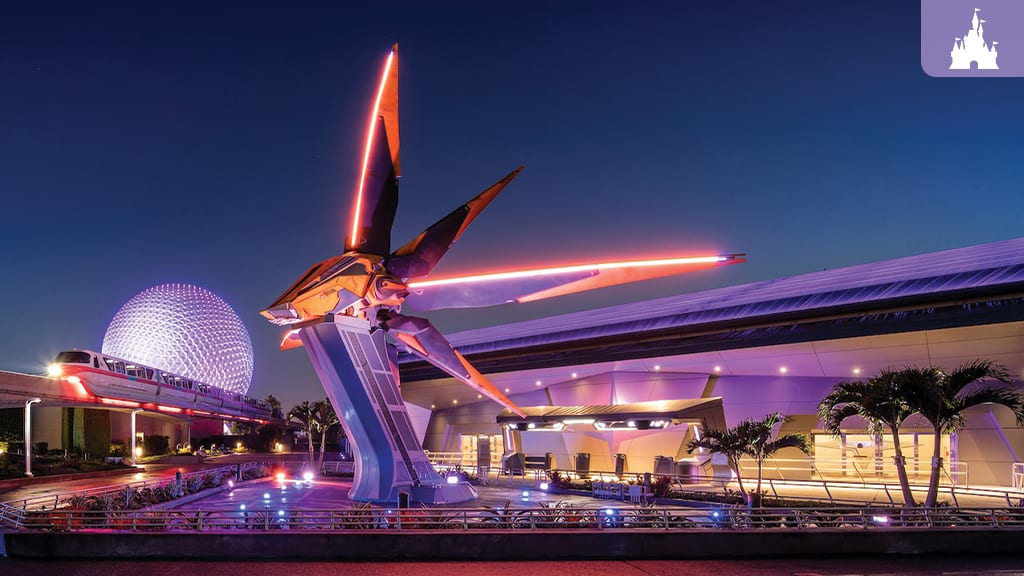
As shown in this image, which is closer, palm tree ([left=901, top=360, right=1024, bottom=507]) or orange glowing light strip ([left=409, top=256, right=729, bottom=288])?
palm tree ([left=901, top=360, right=1024, bottom=507])

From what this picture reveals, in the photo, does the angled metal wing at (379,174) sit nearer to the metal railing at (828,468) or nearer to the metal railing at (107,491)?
the metal railing at (107,491)

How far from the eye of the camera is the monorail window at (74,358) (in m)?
47.6

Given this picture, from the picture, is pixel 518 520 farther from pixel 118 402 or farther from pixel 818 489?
pixel 118 402

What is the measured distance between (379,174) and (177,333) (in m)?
60.0

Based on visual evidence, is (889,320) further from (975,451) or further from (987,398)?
(987,398)

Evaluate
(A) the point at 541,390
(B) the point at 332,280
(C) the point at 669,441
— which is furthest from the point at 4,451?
(C) the point at 669,441

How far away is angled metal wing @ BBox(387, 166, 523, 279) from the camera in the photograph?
23.7 meters

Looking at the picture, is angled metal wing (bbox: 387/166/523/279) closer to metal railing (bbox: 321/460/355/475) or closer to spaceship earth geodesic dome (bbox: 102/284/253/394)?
metal railing (bbox: 321/460/355/475)

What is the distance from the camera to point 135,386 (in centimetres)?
5494

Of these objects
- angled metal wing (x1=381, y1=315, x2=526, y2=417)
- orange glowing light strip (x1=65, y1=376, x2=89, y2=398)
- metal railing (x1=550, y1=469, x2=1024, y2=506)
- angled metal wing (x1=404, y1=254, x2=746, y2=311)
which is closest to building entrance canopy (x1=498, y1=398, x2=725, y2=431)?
metal railing (x1=550, y1=469, x2=1024, y2=506)

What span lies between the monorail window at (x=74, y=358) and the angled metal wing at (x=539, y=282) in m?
31.9

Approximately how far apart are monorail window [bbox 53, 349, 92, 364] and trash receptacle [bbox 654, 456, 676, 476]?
35787mm

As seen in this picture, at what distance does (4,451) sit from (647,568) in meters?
48.7

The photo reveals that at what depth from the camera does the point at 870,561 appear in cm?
1491
